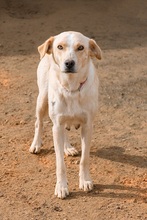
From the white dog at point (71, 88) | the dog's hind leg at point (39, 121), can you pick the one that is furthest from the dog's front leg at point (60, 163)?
the dog's hind leg at point (39, 121)

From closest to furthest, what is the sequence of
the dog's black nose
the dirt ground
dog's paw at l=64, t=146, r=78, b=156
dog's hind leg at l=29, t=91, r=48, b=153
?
the dog's black nose → the dirt ground → dog's hind leg at l=29, t=91, r=48, b=153 → dog's paw at l=64, t=146, r=78, b=156

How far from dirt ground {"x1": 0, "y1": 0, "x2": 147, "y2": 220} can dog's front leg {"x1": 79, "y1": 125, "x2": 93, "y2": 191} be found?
74 mm

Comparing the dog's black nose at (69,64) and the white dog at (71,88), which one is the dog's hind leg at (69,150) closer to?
the white dog at (71,88)

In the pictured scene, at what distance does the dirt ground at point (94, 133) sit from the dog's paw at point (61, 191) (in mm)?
44

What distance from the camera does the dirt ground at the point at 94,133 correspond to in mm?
4711

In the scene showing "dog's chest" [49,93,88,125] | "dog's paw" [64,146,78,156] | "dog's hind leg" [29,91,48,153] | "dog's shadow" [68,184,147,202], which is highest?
"dog's chest" [49,93,88,125]

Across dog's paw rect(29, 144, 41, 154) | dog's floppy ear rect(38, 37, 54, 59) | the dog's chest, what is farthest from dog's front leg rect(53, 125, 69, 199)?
dog's paw rect(29, 144, 41, 154)

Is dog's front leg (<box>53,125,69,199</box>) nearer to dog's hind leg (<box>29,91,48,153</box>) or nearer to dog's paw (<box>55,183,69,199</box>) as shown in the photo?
dog's paw (<box>55,183,69,199</box>)

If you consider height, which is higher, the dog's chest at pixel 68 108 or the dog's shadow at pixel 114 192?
the dog's chest at pixel 68 108

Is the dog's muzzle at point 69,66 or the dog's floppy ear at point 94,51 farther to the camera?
the dog's floppy ear at point 94,51

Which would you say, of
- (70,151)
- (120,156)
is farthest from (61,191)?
(120,156)

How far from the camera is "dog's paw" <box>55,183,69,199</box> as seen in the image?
4789mm

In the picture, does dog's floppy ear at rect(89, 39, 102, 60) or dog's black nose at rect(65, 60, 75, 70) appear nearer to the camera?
dog's black nose at rect(65, 60, 75, 70)

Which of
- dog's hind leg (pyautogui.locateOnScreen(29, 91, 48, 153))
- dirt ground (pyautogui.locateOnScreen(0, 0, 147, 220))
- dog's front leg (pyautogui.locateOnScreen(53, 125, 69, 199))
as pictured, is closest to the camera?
dirt ground (pyautogui.locateOnScreen(0, 0, 147, 220))
